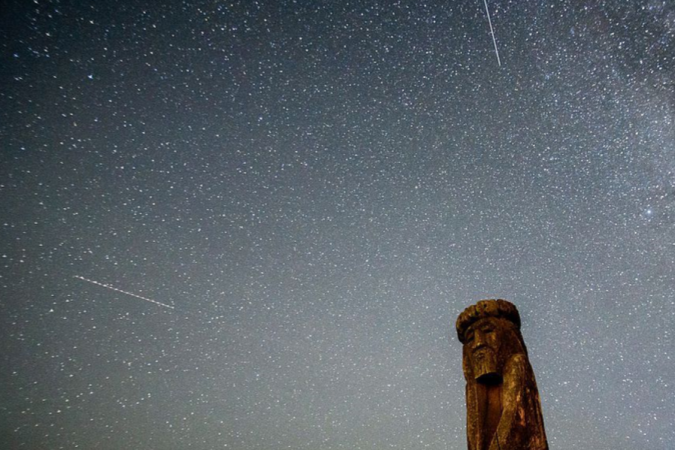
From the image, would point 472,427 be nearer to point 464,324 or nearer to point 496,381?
point 496,381

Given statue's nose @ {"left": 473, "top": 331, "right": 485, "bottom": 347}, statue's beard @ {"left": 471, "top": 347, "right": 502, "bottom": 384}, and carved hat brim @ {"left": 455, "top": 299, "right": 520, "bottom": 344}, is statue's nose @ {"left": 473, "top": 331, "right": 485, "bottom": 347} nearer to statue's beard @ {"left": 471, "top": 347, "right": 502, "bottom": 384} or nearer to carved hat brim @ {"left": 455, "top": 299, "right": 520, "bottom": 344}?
statue's beard @ {"left": 471, "top": 347, "right": 502, "bottom": 384}

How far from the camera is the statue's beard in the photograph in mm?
4219

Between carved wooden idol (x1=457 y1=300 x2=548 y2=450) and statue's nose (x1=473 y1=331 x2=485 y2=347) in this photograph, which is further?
statue's nose (x1=473 y1=331 x2=485 y2=347)

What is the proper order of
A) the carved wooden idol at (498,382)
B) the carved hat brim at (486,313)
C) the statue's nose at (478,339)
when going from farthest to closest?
1. the carved hat brim at (486,313)
2. the statue's nose at (478,339)
3. the carved wooden idol at (498,382)

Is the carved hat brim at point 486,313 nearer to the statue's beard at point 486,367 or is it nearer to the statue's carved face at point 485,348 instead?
the statue's carved face at point 485,348

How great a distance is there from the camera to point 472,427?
4125mm

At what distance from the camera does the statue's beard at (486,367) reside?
4219 millimetres

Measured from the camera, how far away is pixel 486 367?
4.25m

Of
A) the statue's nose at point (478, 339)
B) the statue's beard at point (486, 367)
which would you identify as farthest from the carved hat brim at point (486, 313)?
the statue's beard at point (486, 367)

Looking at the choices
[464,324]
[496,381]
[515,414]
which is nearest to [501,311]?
[464,324]

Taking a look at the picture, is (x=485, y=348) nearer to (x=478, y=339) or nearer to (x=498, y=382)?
(x=478, y=339)

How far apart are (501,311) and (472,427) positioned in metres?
1.39

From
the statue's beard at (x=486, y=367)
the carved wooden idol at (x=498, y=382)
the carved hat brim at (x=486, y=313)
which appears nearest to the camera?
the carved wooden idol at (x=498, y=382)

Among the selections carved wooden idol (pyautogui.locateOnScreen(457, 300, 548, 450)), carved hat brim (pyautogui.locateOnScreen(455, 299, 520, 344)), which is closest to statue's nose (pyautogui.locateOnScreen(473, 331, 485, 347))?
carved wooden idol (pyautogui.locateOnScreen(457, 300, 548, 450))
